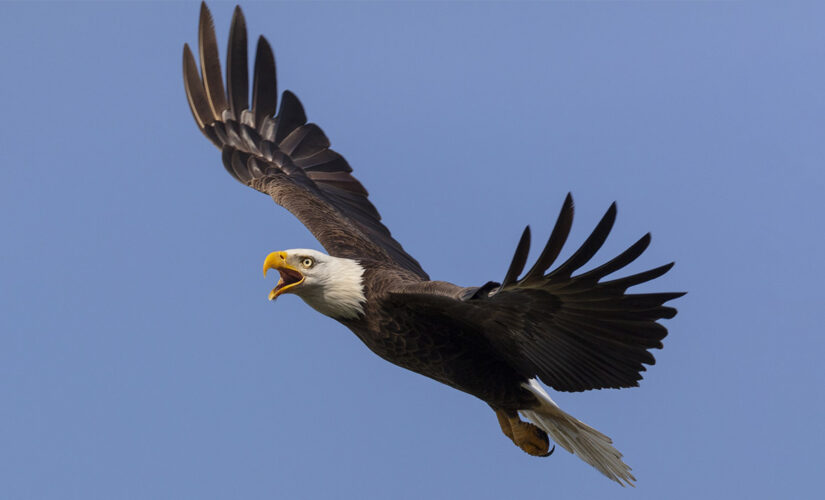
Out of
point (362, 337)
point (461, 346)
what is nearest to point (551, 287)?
point (461, 346)

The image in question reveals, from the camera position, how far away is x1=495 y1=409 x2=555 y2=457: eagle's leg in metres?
6.65

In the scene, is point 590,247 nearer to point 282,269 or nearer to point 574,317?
point 574,317

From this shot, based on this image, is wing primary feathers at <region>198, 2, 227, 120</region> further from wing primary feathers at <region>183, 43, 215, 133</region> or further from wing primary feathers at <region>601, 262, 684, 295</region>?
wing primary feathers at <region>601, 262, 684, 295</region>

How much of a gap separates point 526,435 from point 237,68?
3391mm

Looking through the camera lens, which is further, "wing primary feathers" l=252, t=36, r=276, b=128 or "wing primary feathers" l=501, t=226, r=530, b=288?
"wing primary feathers" l=252, t=36, r=276, b=128

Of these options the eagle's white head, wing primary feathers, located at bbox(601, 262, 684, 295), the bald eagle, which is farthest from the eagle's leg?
wing primary feathers, located at bbox(601, 262, 684, 295)

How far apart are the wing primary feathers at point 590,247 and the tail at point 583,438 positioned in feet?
4.78

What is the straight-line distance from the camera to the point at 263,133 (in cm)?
839

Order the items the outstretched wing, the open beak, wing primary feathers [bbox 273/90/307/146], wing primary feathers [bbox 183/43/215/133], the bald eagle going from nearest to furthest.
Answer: the bald eagle < the open beak < the outstretched wing < wing primary feathers [bbox 273/90/307/146] < wing primary feathers [bbox 183/43/215/133]

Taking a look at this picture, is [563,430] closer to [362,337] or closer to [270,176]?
[362,337]

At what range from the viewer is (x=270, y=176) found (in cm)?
804

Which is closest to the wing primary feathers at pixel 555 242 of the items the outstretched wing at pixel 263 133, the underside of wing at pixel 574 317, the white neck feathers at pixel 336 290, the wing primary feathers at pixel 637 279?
the underside of wing at pixel 574 317

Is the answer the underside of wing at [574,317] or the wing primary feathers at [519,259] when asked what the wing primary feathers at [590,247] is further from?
the wing primary feathers at [519,259]

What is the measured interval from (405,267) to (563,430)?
1459 mm
